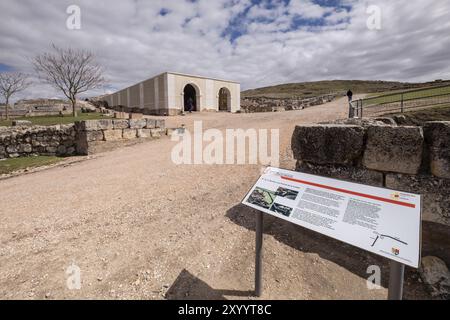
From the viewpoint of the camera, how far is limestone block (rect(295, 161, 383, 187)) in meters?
2.85

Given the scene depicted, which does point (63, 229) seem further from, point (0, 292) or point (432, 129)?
point (432, 129)

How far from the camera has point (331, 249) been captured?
2.86 m

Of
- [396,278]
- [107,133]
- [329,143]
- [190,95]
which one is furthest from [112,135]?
[190,95]

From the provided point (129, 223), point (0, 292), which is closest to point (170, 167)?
point (129, 223)

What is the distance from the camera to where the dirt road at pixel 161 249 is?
90.9 inches

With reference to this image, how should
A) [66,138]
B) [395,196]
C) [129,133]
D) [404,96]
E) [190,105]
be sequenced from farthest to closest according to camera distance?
[190,105], [404,96], [129,133], [66,138], [395,196]

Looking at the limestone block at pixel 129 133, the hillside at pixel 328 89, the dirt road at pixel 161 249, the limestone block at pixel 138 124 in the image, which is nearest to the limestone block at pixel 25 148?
the limestone block at pixel 129 133

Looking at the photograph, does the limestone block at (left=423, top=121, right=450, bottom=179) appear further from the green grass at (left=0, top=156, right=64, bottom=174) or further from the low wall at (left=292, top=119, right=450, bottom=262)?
the green grass at (left=0, top=156, right=64, bottom=174)

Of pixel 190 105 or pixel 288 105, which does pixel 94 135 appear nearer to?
pixel 190 105

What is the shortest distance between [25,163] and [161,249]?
809cm

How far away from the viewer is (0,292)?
7.40 ft

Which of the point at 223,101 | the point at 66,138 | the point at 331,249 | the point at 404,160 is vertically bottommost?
the point at 331,249

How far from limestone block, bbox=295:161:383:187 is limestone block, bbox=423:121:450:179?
1.68ft

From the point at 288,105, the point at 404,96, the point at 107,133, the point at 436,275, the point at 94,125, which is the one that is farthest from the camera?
the point at 288,105
